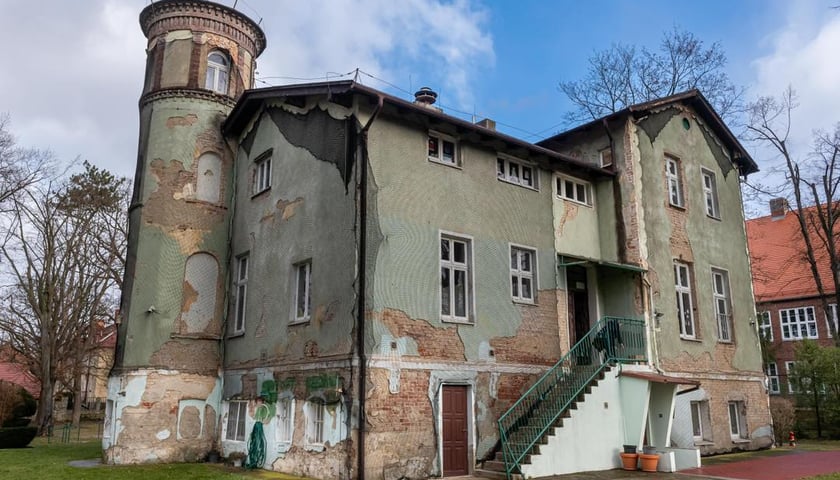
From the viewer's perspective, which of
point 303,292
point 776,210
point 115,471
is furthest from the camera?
point 776,210

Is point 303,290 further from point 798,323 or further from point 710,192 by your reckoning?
point 798,323

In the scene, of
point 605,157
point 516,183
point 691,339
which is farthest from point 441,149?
point 691,339

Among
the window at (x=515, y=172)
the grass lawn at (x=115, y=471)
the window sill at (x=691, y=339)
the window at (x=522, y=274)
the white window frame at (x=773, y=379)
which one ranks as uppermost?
the window at (x=515, y=172)

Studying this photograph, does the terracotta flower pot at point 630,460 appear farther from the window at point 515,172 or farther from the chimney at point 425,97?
the chimney at point 425,97

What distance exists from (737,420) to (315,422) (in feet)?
42.7

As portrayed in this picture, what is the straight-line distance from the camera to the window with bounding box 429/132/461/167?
47.3ft

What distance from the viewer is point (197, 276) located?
17031mm

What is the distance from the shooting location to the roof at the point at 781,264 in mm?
34406

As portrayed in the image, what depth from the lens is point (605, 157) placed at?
723 inches

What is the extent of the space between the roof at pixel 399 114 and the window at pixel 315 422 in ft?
21.1

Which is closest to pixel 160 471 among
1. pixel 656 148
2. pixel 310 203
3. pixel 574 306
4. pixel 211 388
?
pixel 211 388

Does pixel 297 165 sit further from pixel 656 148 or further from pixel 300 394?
pixel 656 148

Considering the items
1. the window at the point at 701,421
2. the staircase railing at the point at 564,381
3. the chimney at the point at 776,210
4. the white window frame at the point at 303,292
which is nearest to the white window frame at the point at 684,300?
the window at the point at 701,421

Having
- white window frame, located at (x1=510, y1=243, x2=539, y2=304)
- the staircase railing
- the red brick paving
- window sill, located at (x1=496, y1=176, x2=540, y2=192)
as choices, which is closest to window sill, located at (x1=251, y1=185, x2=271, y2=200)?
window sill, located at (x1=496, y1=176, x2=540, y2=192)
